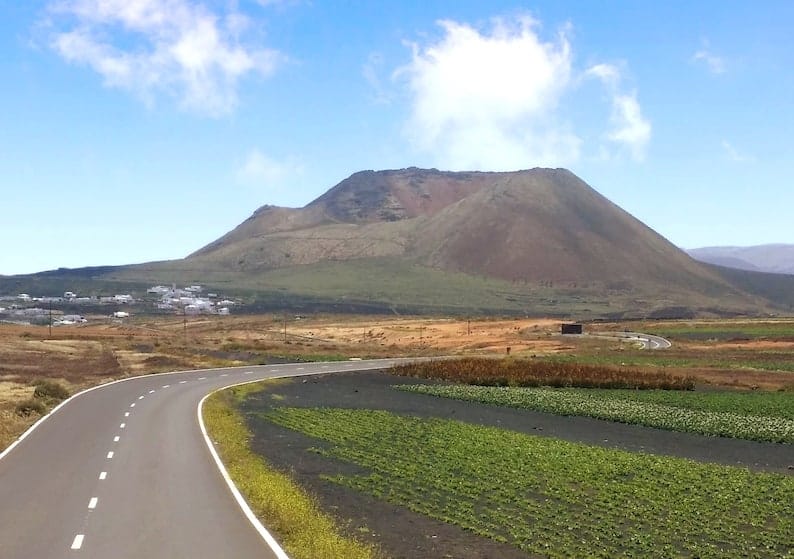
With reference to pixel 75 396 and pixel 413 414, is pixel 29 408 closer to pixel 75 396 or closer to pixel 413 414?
pixel 75 396

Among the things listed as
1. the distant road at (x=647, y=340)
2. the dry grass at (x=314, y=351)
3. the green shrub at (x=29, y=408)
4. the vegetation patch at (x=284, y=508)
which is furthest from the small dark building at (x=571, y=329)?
the vegetation patch at (x=284, y=508)

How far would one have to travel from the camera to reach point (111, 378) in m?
58.8

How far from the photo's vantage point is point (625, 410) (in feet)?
149

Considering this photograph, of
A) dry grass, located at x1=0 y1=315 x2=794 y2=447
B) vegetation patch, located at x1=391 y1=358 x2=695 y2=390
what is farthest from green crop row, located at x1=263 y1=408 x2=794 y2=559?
vegetation patch, located at x1=391 y1=358 x2=695 y2=390

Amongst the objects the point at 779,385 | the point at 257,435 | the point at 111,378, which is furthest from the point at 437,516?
the point at 779,385

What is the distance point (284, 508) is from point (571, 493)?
8886mm

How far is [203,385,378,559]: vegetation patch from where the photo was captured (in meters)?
15.4

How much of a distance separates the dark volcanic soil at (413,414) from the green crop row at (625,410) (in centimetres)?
144

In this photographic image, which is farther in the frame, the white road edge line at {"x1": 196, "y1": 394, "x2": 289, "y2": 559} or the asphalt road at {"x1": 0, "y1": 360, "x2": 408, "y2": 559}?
the asphalt road at {"x1": 0, "y1": 360, "x2": 408, "y2": 559}

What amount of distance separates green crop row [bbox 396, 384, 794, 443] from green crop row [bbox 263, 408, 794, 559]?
31.4 ft

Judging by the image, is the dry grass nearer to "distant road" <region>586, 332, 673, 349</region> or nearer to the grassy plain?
the grassy plain

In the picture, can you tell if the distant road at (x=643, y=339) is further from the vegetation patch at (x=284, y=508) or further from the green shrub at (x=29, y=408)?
the vegetation patch at (x=284, y=508)

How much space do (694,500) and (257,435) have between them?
56.8 ft

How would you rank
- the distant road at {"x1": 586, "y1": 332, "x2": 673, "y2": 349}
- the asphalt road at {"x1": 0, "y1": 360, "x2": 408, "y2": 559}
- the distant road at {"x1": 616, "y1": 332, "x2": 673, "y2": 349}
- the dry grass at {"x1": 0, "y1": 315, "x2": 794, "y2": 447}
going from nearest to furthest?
the asphalt road at {"x1": 0, "y1": 360, "x2": 408, "y2": 559} < the dry grass at {"x1": 0, "y1": 315, "x2": 794, "y2": 447} < the distant road at {"x1": 616, "y1": 332, "x2": 673, "y2": 349} < the distant road at {"x1": 586, "y1": 332, "x2": 673, "y2": 349}
